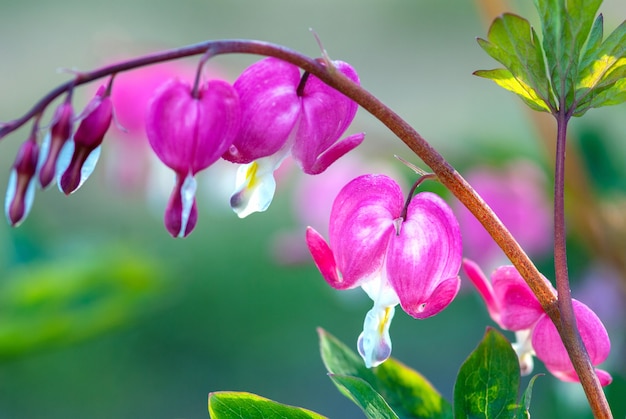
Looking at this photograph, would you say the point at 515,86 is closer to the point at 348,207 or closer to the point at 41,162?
the point at 348,207

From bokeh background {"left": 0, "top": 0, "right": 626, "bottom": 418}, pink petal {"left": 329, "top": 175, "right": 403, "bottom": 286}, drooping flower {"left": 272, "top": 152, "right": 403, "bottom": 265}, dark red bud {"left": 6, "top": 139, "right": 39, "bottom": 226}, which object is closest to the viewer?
dark red bud {"left": 6, "top": 139, "right": 39, "bottom": 226}

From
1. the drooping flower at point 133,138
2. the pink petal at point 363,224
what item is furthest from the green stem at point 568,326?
the drooping flower at point 133,138

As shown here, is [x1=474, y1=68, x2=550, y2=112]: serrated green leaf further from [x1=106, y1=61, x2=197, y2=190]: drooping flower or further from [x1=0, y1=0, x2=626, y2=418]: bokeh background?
[x1=106, y1=61, x2=197, y2=190]: drooping flower

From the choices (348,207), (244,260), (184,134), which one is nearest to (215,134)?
(184,134)

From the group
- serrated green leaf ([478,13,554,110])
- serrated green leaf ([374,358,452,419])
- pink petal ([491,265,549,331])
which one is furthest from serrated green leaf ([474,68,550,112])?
serrated green leaf ([374,358,452,419])

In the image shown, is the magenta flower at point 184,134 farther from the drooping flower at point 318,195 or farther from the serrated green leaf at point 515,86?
the drooping flower at point 318,195

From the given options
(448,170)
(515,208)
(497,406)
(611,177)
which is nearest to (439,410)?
(497,406)

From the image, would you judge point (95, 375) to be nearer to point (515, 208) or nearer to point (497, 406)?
point (515, 208)
